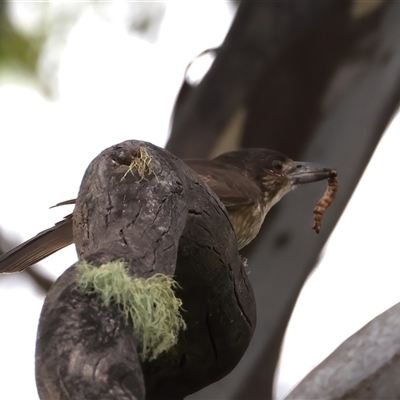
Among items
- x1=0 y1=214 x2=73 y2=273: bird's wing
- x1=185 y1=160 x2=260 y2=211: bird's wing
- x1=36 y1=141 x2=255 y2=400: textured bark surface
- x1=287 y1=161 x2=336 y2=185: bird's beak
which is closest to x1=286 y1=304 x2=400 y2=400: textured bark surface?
x1=36 y1=141 x2=255 y2=400: textured bark surface

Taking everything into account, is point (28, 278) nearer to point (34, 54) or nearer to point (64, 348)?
point (34, 54)

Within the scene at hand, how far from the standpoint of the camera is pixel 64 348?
139 cm

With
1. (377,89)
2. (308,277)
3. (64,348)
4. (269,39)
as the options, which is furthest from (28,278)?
(64,348)

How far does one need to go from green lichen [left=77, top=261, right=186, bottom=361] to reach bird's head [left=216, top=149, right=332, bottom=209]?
2.62 meters

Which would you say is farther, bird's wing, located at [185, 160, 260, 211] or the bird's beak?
the bird's beak

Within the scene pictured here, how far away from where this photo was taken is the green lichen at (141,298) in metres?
1.48

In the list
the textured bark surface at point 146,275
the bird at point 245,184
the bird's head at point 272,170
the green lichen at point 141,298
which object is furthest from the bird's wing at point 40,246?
the green lichen at point 141,298

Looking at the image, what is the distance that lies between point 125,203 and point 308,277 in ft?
8.92

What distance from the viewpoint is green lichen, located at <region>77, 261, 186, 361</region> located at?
1.48m

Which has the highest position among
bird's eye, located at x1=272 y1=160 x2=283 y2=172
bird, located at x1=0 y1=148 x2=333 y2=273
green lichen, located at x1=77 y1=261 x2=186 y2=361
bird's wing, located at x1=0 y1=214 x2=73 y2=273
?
green lichen, located at x1=77 y1=261 x2=186 y2=361

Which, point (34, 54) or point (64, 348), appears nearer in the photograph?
point (64, 348)

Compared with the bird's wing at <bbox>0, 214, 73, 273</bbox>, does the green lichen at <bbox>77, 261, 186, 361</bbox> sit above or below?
above

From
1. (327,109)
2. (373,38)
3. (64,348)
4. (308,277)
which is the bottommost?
(308,277)

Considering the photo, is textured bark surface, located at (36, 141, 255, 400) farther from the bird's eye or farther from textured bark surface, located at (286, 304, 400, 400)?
the bird's eye
